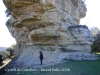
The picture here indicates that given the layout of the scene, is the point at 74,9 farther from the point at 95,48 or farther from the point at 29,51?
the point at 95,48

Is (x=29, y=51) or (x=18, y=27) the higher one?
(x=18, y=27)

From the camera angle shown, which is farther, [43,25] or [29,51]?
[29,51]

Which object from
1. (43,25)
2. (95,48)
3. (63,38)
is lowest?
(95,48)

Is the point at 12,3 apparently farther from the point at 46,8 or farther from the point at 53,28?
the point at 53,28

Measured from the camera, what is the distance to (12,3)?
65.0 feet

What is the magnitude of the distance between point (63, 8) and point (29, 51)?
7.90m

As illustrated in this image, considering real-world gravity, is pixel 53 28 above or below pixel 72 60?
above

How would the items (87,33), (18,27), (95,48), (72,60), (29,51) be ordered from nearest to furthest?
(72,60), (87,33), (29,51), (18,27), (95,48)

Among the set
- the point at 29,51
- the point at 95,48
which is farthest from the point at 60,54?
the point at 95,48

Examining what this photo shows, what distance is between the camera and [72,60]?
653 inches

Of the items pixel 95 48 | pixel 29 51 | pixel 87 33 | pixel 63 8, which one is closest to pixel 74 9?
pixel 63 8

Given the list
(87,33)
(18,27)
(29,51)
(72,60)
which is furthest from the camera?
(18,27)

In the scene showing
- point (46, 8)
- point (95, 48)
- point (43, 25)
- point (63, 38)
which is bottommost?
point (95, 48)

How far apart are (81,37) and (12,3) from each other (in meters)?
8.93
